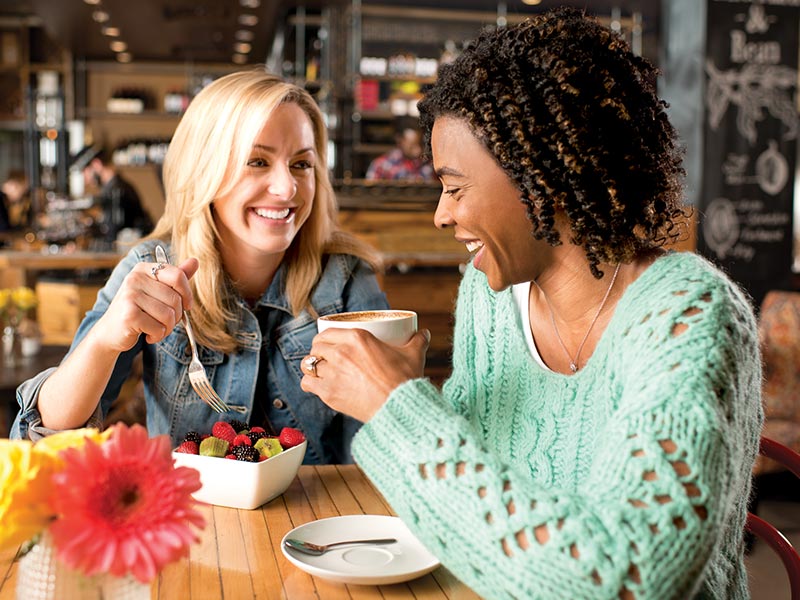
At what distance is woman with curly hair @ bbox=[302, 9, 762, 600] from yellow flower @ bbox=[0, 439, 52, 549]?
1.30 feet

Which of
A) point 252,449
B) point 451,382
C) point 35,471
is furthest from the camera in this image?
point 451,382

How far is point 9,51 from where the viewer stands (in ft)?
30.8

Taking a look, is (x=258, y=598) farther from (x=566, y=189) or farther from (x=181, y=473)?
(x=566, y=189)

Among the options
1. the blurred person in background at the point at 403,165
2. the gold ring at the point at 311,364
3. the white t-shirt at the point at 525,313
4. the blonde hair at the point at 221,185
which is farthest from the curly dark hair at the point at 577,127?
the blurred person in background at the point at 403,165

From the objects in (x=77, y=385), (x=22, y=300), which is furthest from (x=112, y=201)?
(x=77, y=385)

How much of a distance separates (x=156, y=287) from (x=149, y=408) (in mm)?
583

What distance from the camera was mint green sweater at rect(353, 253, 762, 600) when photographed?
0.91 meters

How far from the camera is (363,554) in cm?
122

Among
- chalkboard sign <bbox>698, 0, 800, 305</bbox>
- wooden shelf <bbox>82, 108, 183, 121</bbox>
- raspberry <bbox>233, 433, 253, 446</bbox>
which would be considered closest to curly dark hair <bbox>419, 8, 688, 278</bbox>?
raspberry <bbox>233, 433, 253, 446</bbox>

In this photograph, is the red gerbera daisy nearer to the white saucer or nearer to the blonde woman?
the white saucer

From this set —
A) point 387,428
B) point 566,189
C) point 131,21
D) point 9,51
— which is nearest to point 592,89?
point 566,189

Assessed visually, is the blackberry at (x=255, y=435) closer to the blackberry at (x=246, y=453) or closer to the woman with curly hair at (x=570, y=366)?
the blackberry at (x=246, y=453)

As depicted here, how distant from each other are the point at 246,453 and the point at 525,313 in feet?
1.76

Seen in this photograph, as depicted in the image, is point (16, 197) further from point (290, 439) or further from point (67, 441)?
point (67, 441)
